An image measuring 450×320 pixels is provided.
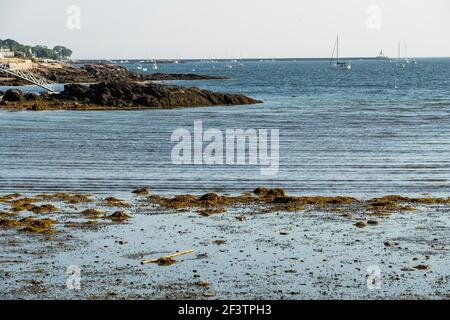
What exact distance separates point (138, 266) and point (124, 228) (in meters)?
4.86

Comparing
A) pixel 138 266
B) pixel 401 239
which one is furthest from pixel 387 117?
pixel 138 266

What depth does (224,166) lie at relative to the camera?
135 ft

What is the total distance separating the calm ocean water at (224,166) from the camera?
34812mm

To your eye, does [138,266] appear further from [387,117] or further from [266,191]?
[387,117]

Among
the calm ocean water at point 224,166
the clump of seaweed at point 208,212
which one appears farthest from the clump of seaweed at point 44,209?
the clump of seaweed at point 208,212

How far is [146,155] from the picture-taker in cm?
4528

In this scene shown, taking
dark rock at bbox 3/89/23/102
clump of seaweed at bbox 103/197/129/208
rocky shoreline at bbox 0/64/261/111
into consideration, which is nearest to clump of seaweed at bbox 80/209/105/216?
clump of seaweed at bbox 103/197/129/208

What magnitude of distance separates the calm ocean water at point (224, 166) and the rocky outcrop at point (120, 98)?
6417 millimetres

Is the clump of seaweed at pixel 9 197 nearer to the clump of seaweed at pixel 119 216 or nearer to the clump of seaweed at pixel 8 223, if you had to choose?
the clump of seaweed at pixel 8 223

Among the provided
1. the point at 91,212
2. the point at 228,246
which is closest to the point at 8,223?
the point at 91,212

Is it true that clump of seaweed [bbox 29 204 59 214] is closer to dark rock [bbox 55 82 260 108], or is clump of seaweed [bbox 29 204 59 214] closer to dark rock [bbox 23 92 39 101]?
dark rock [bbox 55 82 260 108]

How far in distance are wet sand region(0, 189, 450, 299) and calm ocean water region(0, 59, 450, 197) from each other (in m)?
3.38

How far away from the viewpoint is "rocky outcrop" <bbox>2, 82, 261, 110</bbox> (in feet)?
290
